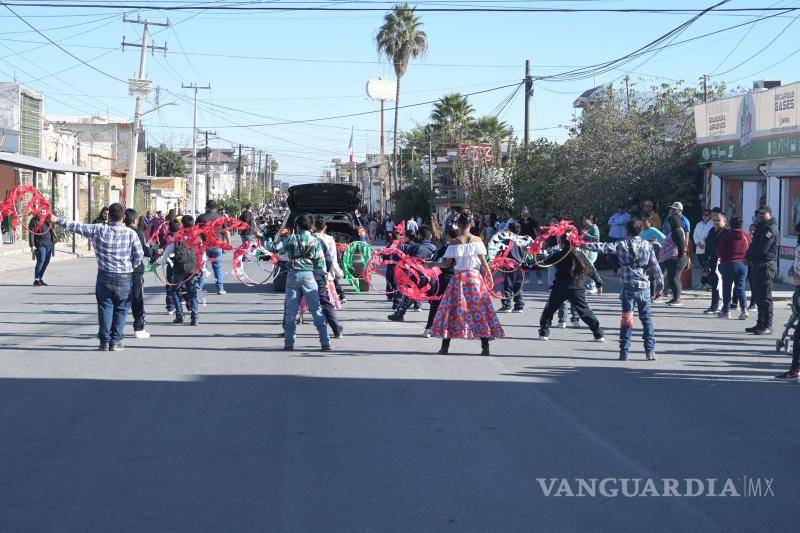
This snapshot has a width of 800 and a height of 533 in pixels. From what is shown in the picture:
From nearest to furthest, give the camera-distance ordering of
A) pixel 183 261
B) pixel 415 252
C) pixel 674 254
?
pixel 183 261 < pixel 415 252 < pixel 674 254

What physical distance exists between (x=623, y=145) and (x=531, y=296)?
32.1 feet

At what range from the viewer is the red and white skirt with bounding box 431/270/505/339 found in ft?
39.3

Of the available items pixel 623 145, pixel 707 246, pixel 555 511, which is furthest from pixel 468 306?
pixel 623 145

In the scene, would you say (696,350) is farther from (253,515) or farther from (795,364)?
(253,515)

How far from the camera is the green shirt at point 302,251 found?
12.5 m

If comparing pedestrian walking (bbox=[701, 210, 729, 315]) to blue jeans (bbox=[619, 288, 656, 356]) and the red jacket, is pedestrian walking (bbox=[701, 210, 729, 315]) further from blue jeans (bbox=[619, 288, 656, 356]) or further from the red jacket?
blue jeans (bbox=[619, 288, 656, 356])

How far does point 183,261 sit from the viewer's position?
50.3ft

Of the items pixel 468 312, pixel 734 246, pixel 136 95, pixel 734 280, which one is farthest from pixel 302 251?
pixel 136 95

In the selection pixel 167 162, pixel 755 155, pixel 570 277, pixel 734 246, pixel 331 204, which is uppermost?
pixel 167 162

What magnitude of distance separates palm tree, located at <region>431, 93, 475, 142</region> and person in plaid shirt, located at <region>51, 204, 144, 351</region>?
55371 mm

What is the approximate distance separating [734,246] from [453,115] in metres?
53.1

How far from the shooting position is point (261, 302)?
768 inches

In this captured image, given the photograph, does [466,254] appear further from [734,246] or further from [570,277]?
[734,246]

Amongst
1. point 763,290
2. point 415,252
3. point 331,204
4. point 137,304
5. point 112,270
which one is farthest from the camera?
point 331,204
